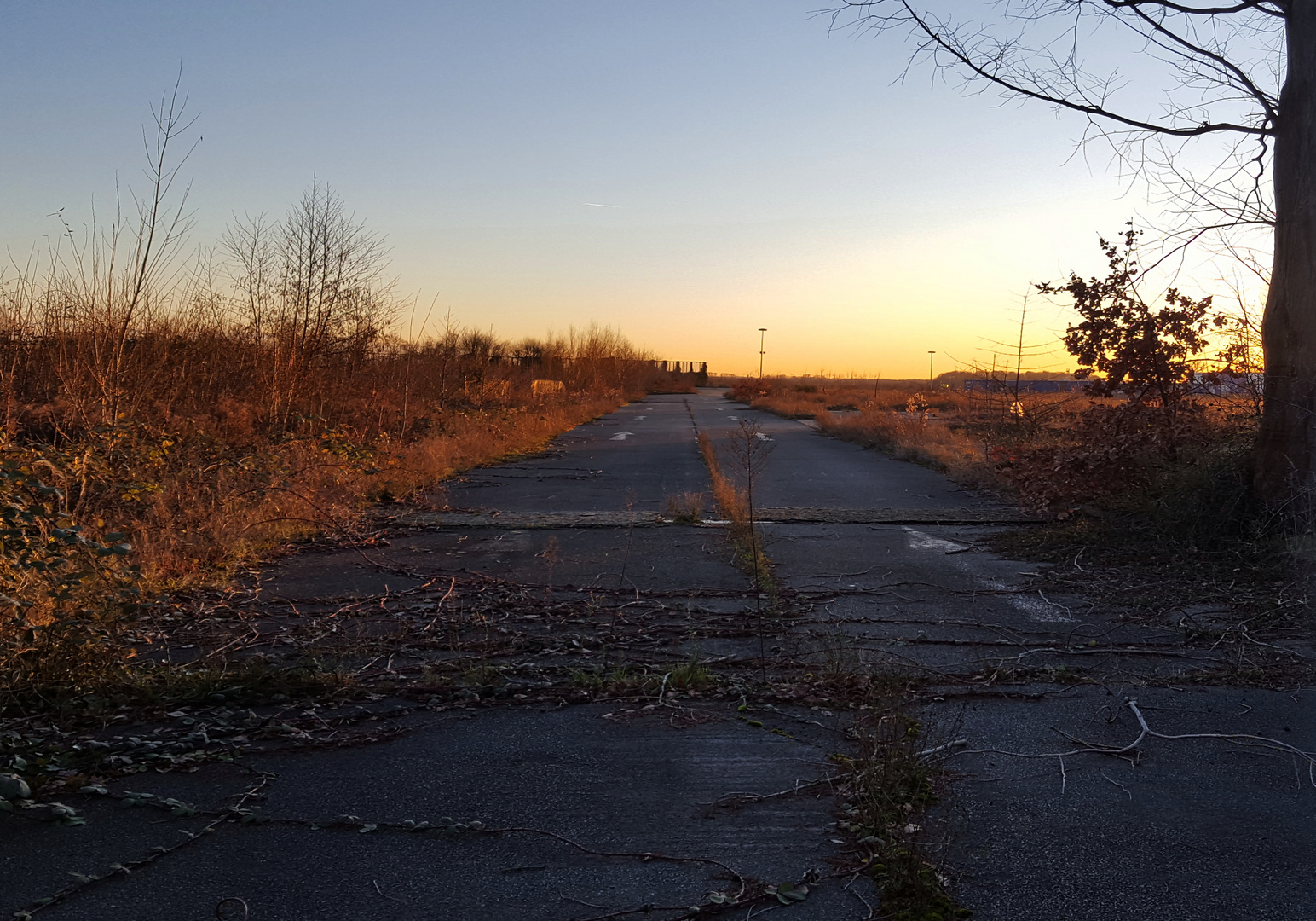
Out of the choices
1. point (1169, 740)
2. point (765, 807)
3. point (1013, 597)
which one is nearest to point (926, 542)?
point (1013, 597)

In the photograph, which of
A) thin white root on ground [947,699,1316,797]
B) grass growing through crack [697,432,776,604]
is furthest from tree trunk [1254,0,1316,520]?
thin white root on ground [947,699,1316,797]

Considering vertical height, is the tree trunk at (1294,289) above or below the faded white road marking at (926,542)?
above

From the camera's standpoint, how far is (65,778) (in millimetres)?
3676

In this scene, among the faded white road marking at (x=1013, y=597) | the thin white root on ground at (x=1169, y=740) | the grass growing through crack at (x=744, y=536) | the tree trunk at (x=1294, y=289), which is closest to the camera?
the thin white root on ground at (x=1169, y=740)

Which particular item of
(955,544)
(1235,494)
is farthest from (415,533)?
(1235,494)

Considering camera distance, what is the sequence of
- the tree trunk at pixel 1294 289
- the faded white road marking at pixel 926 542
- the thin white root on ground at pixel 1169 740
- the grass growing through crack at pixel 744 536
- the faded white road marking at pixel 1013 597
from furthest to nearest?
1. the faded white road marking at pixel 926 542
2. the tree trunk at pixel 1294 289
3. the grass growing through crack at pixel 744 536
4. the faded white road marking at pixel 1013 597
5. the thin white root on ground at pixel 1169 740

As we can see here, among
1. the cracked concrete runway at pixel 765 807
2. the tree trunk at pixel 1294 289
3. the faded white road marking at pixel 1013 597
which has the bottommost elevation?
the cracked concrete runway at pixel 765 807

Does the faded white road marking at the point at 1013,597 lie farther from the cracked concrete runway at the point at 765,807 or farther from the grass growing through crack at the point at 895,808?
the grass growing through crack at the point at 895,808

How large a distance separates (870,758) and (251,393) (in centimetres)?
1484

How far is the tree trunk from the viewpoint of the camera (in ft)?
26.3

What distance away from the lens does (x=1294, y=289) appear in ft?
26.7

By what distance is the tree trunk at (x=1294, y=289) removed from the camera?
26.3 ft

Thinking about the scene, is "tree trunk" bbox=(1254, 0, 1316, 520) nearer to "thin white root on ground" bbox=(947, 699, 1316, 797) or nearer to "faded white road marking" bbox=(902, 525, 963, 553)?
"faded white road marking" bbox=(902, 525, 963, 553)

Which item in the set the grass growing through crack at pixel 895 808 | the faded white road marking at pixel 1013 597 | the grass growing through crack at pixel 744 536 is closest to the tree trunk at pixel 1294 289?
the faded white road marking at pixel 1013 597
